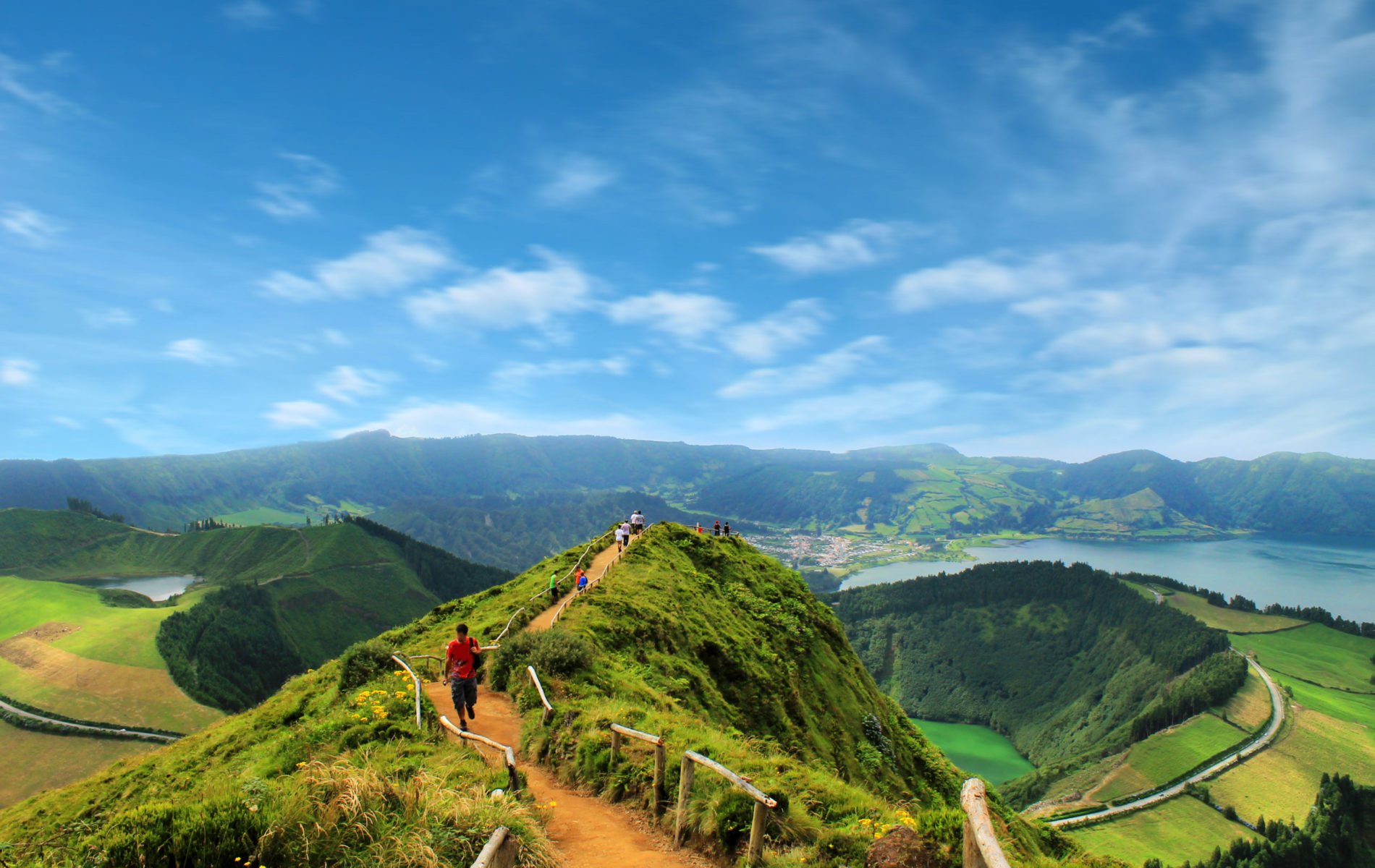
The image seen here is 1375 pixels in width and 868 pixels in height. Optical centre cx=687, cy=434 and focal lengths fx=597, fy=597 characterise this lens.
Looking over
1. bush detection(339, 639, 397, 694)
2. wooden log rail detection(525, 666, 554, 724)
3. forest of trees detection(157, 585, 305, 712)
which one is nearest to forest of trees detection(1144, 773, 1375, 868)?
wooden log rail detection(525, 666, 554, 724)

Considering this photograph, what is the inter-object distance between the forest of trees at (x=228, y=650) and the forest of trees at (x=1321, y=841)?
187 metres

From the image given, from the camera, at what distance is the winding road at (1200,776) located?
121 meters

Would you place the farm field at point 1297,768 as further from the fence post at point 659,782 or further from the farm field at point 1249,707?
the fence post at point 659,782

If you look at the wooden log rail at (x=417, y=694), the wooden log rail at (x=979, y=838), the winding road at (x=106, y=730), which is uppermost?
the wooden log rail at (x=979, y=838)

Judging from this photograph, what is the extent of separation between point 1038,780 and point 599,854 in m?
178

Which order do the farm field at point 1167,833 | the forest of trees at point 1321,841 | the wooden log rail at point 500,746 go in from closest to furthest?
the wooden log rail at point 500,746 < the forest of trees at point 1321,841 < the farm field at point 1167,833

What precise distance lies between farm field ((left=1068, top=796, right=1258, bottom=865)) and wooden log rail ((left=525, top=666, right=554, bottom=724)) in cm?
13317

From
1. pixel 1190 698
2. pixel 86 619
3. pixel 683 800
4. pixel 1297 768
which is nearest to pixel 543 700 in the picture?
pixel 683 800

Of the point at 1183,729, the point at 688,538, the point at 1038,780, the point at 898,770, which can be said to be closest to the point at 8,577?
the point at 688,538

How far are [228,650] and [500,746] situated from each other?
190 metres

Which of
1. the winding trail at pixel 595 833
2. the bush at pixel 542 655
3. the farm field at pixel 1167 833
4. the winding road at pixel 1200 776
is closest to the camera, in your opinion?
the winding trail at pixel 595 833

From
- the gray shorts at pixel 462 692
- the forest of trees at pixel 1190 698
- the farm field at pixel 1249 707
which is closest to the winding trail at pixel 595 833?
the gray shorts at pixel 462 692

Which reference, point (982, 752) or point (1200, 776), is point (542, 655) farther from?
point (982, 752)

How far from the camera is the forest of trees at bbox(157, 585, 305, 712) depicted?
139 metres
